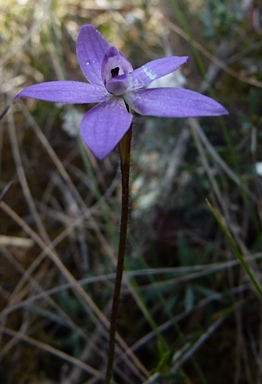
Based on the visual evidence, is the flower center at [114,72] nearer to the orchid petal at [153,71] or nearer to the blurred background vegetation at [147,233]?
the orchid petal at [153,71]

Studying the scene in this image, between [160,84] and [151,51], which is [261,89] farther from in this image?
[151,51]

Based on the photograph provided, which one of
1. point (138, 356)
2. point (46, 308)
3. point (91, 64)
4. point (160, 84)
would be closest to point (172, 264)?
point (138, 356)

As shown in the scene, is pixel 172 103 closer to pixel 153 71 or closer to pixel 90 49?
pixel 153 71

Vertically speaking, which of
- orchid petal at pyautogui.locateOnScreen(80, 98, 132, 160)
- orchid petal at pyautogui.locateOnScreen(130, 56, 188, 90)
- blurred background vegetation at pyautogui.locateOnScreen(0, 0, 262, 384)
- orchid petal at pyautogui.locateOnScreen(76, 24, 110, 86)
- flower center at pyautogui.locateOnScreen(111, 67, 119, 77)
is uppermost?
orchid petal at pyautogui.locateOnScreen(76, 24, 110, 86)

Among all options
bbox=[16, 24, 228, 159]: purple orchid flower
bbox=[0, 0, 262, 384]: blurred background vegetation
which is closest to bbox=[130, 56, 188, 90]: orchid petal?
bbox=[16, 24, 228, 159]: purple orchid flower

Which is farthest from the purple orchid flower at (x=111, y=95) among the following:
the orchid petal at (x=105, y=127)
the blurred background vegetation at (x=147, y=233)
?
the blurred background vegetation at (x=147, y=233)

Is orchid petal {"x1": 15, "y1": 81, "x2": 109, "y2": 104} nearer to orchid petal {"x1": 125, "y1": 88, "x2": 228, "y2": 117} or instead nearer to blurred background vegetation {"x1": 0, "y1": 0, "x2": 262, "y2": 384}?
orchid petal {"x1": 125, "y1": 88, "x2": 228, "y2": 117}
